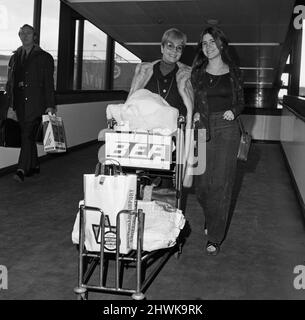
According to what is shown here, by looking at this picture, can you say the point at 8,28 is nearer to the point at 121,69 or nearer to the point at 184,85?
the point at 184,85

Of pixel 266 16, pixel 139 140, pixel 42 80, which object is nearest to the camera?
pixel 139 140

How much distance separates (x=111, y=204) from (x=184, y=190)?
Answer: 2.95 meters

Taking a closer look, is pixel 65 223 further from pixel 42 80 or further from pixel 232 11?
pixel 232 11

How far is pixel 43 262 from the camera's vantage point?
9.66ft

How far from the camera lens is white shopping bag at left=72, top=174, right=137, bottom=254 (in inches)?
89.6

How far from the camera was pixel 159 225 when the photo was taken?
8.16ft

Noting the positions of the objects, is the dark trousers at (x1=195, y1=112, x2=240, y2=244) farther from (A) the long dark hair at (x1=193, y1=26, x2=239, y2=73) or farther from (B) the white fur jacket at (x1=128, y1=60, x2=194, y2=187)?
(A) the long dark hair at (x1=193, y1=26, x2=239, y2=73)

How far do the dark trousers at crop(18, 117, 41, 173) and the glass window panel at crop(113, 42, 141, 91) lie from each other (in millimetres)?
Answer: 8361

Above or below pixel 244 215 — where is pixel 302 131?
above

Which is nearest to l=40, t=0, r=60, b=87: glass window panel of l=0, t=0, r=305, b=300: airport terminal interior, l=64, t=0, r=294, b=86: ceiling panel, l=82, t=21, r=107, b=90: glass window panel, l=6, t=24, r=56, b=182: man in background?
l=0, t=0, r=305, b=300: airport terminal interior

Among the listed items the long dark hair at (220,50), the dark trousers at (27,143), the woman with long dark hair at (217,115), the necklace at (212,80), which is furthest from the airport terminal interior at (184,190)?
the long dark hair at (220,50)

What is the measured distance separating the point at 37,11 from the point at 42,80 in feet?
8.40

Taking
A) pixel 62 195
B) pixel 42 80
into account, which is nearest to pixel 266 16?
pixel 42 80

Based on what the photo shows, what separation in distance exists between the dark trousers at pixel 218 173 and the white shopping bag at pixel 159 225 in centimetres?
57
